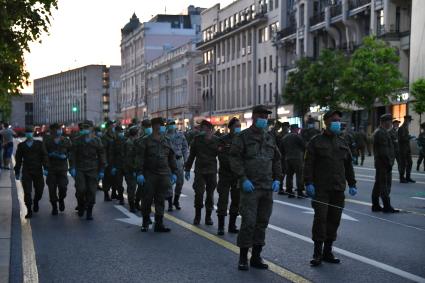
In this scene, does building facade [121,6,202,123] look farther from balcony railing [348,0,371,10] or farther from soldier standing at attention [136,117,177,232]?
soldier standing at attention [136,117,177,232]

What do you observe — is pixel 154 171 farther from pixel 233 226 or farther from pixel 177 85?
pixel 177 85

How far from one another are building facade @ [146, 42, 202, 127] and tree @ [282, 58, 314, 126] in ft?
133

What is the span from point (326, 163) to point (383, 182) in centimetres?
527

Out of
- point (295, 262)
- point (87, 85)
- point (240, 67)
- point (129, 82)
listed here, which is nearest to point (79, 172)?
point (295, 262)

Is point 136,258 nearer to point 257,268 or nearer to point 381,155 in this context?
point 257,268

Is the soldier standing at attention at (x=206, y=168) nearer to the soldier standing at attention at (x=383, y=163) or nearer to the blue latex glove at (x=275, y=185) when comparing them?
the soldier standing at attention at (x=383, y=163)

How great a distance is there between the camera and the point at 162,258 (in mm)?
9336

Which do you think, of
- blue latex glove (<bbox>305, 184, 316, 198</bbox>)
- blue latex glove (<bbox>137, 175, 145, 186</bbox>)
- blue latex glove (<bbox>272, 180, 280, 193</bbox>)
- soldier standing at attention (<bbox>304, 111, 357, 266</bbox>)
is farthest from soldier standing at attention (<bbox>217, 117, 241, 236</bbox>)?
blue latex glove (<bbox>305, 184, 316, 198</bbox>)

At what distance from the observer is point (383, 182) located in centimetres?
1398

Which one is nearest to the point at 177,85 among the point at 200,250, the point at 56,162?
the point at 56,162

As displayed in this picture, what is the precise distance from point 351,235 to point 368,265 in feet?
8.04

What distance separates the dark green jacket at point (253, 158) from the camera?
28.5 feet

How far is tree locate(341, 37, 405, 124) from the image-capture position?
4181 centimetres

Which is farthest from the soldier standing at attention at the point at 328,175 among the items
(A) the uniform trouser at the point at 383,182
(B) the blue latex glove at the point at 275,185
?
(A) the uniform trouser at the point at 383,182
